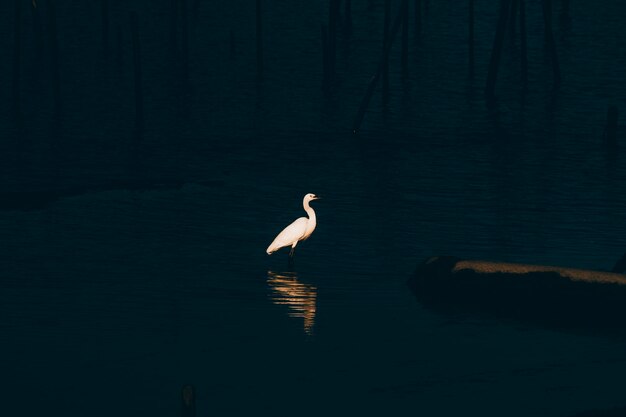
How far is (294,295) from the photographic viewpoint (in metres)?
20.8

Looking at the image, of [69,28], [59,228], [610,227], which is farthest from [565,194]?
[69,28]

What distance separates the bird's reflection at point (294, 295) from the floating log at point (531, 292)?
1563 mm

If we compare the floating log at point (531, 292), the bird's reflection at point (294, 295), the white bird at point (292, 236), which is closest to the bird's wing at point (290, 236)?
the white bird at point (292, 236)

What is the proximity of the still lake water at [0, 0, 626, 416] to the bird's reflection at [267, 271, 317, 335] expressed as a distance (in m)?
0.06

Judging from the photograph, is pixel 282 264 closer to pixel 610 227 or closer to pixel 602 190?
pixel 610 227

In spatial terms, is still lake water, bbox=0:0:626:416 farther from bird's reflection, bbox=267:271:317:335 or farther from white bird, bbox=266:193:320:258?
white bird, bbox=266:193:320:258

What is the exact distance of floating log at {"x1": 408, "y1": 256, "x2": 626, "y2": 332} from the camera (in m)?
18.9

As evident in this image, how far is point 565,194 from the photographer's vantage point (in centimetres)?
3000

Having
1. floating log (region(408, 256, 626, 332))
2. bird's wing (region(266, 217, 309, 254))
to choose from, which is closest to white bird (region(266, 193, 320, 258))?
bird's wing (region(266, 217, 309, 254))

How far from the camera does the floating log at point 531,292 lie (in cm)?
1891

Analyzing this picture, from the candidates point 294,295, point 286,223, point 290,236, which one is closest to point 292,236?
point 290,236

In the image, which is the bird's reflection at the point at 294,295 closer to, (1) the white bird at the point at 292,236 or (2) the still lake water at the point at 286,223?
(2) the still lake water at the point at 286,223

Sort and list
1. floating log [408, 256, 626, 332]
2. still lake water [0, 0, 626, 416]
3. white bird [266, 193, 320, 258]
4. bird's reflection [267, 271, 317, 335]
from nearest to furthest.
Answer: still lake water [0, 0, 626, 416] < floating log [408, 256, 626, 332] < bird's reflection [267, 271, 317, 335] < white bird [266, 193, 320, 258]

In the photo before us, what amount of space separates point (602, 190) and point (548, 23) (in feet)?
53.0
